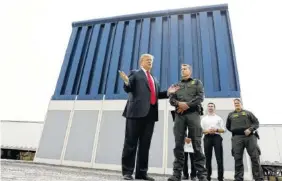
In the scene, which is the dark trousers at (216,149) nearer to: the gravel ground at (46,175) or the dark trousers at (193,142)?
the gravel ground at (46,175)

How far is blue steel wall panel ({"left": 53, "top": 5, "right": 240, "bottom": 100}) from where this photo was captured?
7355 mm

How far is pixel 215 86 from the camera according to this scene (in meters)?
7.05

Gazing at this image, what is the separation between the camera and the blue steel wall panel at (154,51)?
7355 mm

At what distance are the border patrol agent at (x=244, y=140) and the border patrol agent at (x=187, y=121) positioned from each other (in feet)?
5.16

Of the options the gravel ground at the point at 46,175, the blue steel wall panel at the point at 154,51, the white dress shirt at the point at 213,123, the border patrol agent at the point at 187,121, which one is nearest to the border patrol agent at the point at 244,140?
the white dress shirt at the point at 213,123

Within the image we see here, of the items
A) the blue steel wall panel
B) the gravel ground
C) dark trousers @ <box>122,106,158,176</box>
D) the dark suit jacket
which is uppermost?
the blue steel wall panel

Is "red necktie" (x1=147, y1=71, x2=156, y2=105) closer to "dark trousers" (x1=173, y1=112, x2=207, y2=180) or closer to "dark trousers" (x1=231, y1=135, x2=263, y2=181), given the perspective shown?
"dark trousers" (x1=173, y1=112, x2=207, y2=180)

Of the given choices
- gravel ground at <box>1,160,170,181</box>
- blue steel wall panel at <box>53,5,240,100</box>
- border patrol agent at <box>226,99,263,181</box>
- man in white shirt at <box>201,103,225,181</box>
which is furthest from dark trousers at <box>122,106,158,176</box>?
blue steel wall panel at <box>53,5,240,100</box>

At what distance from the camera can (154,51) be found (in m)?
8.12

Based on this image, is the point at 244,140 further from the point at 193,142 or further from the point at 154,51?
the point at 154,51

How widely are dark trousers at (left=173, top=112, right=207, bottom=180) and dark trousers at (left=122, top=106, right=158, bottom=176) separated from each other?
34 cm

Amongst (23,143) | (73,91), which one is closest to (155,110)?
(73,91)

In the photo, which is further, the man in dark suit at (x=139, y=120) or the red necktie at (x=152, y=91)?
the red necktie at (x=152, y=91)

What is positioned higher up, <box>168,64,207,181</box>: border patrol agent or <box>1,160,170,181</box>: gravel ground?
<box>168,64,207,181</box>: border patrol agent
